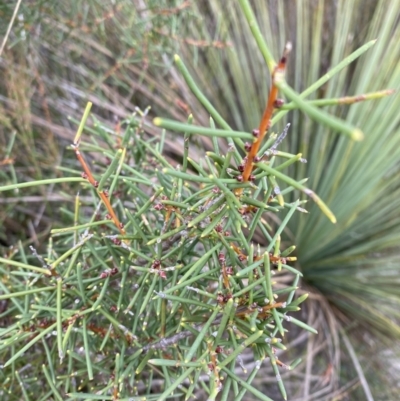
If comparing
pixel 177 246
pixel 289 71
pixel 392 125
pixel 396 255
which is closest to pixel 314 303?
pixel 396 255

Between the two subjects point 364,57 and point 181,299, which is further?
point 364,57

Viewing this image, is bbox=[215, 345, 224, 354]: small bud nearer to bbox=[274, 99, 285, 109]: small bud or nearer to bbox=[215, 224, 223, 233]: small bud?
bbox=[215, 224, 223, 233]: small bud

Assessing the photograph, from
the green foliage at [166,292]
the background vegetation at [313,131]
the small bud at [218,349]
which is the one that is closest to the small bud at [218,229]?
the green foliage at [166,292]

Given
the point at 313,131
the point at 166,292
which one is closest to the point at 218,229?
the point at 166,292

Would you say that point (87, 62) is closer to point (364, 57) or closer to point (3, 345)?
point (364, 57)

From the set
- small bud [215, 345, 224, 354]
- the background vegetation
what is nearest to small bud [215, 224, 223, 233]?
small bud [215, 345, 224, 354]

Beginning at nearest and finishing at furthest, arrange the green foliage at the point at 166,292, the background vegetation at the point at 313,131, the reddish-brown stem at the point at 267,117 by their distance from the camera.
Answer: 1. the reddish-brown stem at the point at 267,117
2. the green foliage at the point at 166,292
3. the background vegetation at the point at 313,131

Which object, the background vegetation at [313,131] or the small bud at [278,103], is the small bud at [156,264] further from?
the background vegetation at [313,131]
